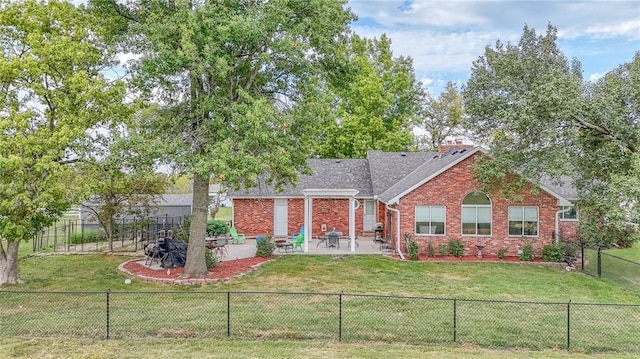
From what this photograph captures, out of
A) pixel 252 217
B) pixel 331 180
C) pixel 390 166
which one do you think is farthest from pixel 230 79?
pixel 390 166

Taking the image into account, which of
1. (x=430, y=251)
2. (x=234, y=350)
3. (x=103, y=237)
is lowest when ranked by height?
(x=234, y=350)

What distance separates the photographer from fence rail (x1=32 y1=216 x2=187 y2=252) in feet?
68.4

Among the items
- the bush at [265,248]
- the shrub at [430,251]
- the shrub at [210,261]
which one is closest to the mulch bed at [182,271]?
the shrub at [210,261]

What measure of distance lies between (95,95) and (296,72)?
6.33 meters

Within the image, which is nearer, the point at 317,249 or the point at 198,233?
the point at 198,233

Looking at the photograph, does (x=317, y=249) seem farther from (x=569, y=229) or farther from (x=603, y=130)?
(x=569, y=229)

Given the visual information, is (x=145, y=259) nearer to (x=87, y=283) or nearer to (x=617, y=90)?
(x=87, y=283)

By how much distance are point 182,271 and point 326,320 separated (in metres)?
7.47

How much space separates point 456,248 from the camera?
17984 mm

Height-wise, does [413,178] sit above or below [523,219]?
above

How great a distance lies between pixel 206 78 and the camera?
13.8 meters

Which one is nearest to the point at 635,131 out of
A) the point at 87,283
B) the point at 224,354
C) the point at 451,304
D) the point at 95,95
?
the point at 451,304

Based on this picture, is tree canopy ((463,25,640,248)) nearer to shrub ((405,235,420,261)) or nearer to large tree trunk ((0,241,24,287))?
shrub ((405,235,420,261))

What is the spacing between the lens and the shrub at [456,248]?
17953mm
